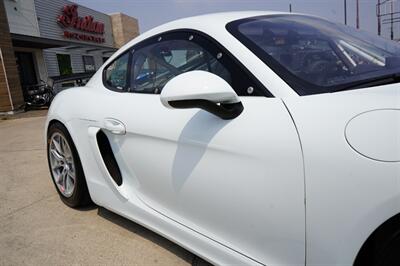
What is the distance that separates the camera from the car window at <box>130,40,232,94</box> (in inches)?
63.7

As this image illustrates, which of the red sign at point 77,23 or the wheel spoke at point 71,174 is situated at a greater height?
the red sign at point 77,23

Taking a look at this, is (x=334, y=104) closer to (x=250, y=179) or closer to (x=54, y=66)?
(x=250, y=179)

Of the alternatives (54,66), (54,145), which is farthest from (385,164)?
(54,66)

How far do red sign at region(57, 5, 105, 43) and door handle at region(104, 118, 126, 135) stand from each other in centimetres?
1722

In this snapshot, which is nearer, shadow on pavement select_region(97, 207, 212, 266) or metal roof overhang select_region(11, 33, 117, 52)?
shadow on pavement select_region(97, 207, 212, 266)

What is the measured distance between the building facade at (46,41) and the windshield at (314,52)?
11.9 m

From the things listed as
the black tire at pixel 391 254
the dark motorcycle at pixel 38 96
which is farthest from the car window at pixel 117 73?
the dark motorcycle at pixel 38 96

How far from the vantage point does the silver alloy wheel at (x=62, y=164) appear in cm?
248

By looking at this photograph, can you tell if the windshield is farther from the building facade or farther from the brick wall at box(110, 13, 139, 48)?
the brick wall at box(110, 13, 139, 48)

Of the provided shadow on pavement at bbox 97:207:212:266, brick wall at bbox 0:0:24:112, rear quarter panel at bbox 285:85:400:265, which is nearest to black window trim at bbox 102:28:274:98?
rear quarter panel at bbox 285:85:400:265

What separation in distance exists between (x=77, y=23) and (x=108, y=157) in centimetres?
1857

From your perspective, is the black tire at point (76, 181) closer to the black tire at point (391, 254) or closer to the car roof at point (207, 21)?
the car roof at point (207, 21)

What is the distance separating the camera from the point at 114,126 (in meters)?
1.90

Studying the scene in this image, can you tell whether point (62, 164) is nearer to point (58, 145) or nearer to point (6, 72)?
point (58, 145)
